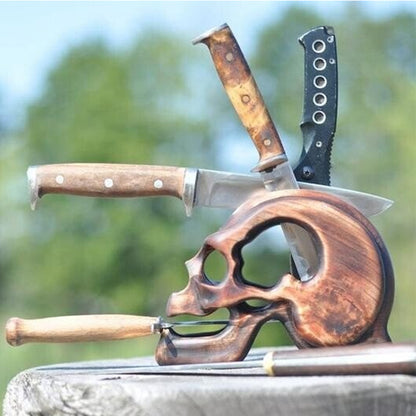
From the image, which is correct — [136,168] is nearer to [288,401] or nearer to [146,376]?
[146,376]

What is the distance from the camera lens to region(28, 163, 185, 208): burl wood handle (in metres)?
2.63

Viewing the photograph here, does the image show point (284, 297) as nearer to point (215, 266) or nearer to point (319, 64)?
point (319, 64)

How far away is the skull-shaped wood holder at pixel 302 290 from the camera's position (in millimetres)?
2400

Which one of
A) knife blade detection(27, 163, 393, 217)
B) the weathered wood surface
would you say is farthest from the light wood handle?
the weathered wood surface

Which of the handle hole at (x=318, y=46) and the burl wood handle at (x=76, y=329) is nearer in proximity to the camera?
the burl wood handle at (x=76, y=329)

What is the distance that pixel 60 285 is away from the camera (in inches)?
920

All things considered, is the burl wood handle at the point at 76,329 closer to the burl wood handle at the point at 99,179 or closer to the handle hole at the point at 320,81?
the burl wood handle at the point at 99,179

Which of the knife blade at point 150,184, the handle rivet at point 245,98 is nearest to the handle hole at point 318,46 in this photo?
the handle rivet at point 245,98

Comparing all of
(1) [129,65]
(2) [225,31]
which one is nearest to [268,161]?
(2) [225,31]

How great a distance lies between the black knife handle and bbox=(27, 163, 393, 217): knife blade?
0.19 ft

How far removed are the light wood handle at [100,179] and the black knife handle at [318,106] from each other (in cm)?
32

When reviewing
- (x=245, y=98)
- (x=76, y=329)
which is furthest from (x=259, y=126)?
(x=76, y=329)

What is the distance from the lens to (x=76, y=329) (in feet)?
8.25

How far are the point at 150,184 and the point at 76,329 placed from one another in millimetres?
372
